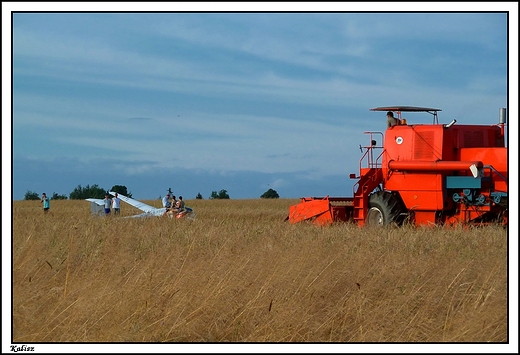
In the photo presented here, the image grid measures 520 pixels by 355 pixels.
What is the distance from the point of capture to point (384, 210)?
1762 cm

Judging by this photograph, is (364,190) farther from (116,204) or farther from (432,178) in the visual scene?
(116,204)

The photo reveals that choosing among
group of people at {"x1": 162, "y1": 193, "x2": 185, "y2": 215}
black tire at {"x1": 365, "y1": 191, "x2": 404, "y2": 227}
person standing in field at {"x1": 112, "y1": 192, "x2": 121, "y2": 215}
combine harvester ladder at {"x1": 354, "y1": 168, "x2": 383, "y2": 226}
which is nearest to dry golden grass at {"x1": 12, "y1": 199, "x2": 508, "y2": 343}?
black tire at {"x1": 365, "y1": 191, "x2": 404, "y2": 227}

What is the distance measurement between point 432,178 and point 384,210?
4.81 ft

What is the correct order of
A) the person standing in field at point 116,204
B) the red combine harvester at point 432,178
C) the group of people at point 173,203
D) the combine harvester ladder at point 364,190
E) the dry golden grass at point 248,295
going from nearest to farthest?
the dry golden grass at point 248,295, the red combine harvester at point 432,178, the combine harvester ladder at point 364,190, the group of people at point 173,203, the person standing in field at point 116,204

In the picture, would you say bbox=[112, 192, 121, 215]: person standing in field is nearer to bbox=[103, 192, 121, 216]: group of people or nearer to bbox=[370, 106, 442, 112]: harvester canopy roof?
bbox=[103, 192, 121, 216]: group of people

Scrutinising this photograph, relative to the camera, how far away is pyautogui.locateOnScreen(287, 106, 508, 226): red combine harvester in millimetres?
16219

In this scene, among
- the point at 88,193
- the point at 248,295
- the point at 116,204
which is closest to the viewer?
the point at 248,295

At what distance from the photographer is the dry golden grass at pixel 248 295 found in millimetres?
6617

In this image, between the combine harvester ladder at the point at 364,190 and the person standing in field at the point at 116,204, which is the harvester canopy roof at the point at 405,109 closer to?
the combine harvester ladder at the point at 364,190

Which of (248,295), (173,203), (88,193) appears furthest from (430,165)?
(88,193)

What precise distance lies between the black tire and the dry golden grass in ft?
30.1

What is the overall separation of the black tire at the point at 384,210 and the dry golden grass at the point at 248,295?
9181 mm

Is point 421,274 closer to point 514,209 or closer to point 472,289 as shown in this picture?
point 472,289

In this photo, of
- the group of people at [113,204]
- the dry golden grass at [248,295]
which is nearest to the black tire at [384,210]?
the dry golden grass at [248,295]
